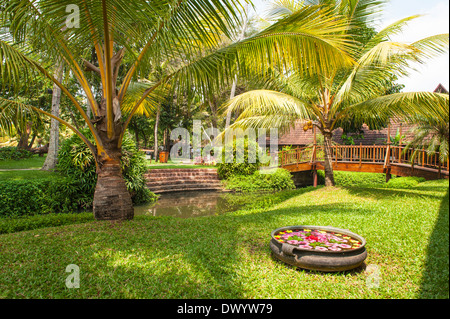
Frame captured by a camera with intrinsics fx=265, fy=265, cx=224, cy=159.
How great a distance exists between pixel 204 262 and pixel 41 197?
20.1 ft

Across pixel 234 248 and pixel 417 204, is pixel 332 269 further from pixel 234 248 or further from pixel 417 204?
pixel 417 204

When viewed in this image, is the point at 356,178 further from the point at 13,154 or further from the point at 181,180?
the point at 13,154

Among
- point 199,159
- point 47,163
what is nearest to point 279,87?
point 47,163

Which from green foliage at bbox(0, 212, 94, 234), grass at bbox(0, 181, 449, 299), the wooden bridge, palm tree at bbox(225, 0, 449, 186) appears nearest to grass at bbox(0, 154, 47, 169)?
green foliage at bbox(0, 212, 94, 234)

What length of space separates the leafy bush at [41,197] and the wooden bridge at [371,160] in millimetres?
11100

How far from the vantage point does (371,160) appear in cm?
1412

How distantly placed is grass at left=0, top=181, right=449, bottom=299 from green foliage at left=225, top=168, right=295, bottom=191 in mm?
8821

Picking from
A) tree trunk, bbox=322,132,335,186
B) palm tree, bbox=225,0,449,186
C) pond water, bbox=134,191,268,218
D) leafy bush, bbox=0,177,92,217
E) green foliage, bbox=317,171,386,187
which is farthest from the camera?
green foliage, bbox=317,171,386,187

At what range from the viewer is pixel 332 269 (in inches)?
113

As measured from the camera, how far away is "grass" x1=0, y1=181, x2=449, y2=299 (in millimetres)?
2607

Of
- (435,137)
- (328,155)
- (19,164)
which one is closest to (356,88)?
(328,155)

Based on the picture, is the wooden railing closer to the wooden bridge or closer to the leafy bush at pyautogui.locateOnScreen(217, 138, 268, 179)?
the wooden bridge

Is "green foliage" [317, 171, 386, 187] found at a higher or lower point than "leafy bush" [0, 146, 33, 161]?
lower

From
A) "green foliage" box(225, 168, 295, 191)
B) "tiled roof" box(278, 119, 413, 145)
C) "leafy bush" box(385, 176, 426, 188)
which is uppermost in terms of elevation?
"tiled roof" box(278, 119, 413, 145)
